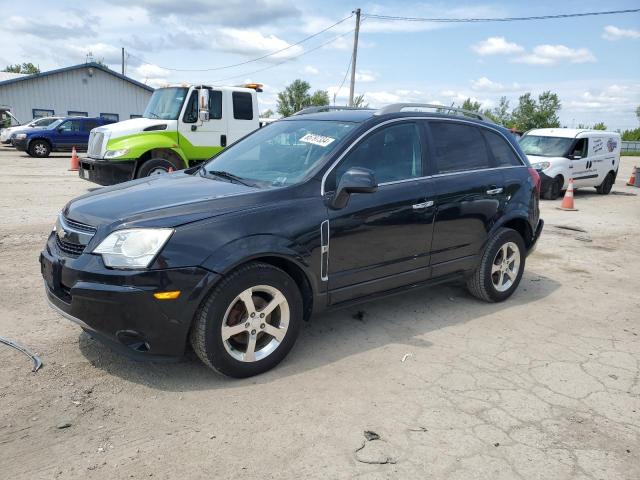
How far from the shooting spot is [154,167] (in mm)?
10422

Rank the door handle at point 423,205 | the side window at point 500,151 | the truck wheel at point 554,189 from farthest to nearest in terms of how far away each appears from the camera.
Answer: the truck wheel at point 554,189
the side window at point 500,151
the door handle at point 423,205

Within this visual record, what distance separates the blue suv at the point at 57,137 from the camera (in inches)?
855

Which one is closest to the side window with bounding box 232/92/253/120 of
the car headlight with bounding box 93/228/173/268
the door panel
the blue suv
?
the door panel

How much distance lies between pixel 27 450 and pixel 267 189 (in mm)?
2040

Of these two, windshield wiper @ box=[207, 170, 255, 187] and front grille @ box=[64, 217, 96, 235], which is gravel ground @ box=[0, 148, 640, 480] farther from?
windshield wiper @ box=[207, 170, 255, 187]

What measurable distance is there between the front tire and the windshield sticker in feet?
6.51

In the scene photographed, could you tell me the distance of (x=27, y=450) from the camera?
265 centimetres

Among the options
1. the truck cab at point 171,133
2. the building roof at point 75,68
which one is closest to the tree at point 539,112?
the building roof at point 75,68

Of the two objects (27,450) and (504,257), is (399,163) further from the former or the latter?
(27,450)

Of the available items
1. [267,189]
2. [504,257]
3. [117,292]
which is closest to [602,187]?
[504,257]

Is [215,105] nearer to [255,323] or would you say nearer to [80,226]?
[80,226]

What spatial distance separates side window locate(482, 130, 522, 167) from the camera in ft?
16.9

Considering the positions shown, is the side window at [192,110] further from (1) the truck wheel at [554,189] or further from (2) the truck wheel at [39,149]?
(2) the truck wheel at [39,149]

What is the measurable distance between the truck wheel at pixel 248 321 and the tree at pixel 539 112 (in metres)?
71.3
